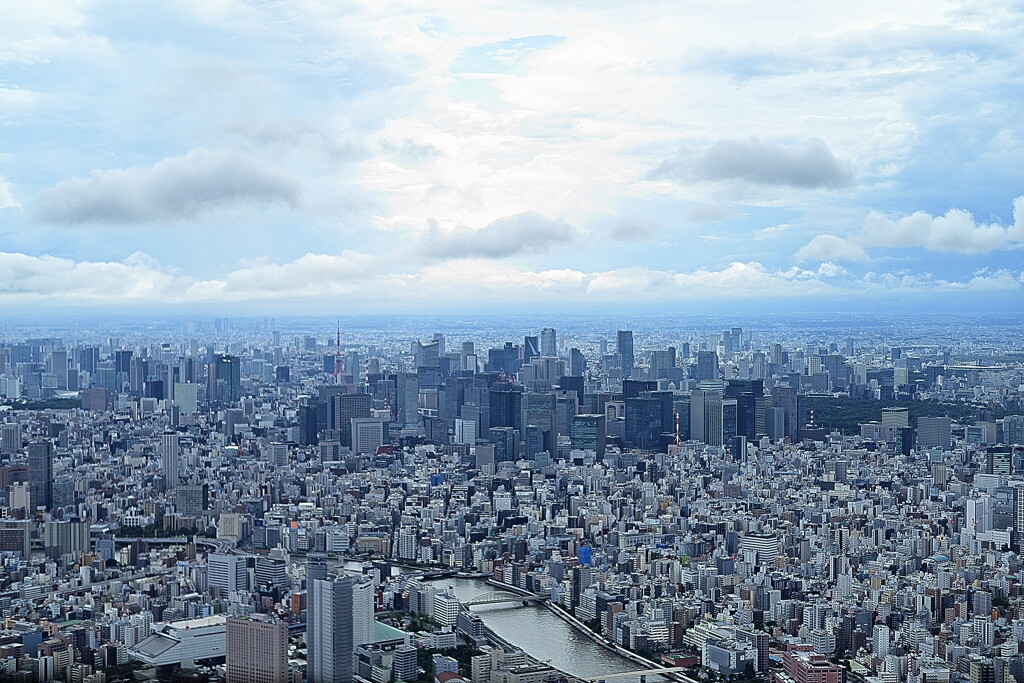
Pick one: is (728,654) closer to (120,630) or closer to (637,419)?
(120,630)

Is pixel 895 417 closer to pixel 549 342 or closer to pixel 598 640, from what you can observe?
pixel 549 342

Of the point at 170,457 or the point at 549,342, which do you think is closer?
the point at 170,457

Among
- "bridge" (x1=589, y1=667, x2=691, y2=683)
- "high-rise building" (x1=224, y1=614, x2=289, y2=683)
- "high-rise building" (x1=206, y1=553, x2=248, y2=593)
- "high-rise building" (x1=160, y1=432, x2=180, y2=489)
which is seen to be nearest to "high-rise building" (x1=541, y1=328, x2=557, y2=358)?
"high-rise building" (x1=160, y1=432, x2=180, y2=489)

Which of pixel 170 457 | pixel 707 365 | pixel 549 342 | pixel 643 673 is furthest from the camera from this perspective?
pixel 707 365

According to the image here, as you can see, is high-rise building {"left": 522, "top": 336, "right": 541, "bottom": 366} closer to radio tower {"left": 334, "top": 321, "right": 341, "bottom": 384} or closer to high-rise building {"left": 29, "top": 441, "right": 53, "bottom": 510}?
radio tower {"left": 334, "top": 321, "right": 341, "bottom": 384}

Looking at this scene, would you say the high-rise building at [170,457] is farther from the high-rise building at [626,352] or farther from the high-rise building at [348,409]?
the high-rise building at [626,352]

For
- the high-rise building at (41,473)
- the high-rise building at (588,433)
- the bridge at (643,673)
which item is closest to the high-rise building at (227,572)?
the bridge at (643,673)

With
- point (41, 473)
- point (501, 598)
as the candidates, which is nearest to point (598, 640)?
point (501, 598)
